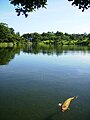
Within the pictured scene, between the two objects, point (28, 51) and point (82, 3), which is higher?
point (82, 3)

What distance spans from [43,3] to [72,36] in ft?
591

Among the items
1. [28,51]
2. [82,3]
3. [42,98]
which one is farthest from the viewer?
[28,51]

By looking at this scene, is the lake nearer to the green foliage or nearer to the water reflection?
the green foliage

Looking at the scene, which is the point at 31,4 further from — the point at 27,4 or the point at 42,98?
the point at 42,98

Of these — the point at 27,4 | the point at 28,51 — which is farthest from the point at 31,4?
the point at 28,51

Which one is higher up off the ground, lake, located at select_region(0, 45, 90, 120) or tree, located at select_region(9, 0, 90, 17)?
tree, located at select_region(9, 0, 90, 17)

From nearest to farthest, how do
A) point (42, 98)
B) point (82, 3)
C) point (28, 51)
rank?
point (82, 3)
point (42, 98)
point (28, 51)

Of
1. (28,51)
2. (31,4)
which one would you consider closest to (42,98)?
(31,4)

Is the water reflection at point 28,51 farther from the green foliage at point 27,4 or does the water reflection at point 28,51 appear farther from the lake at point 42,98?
the green foliage at point 27,4

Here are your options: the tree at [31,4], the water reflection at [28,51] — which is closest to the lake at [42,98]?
the tree at [31,4]

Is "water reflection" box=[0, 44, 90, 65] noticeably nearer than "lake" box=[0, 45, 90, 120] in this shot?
No

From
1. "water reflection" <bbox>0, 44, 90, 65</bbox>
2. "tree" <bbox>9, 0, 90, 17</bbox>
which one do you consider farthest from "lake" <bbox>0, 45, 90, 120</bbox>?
"water reflection" <bbox>0, 44, 90, 65</bbox>

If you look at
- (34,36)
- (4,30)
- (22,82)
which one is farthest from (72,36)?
(22,82)

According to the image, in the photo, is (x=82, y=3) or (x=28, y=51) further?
(x=28, y=51)
